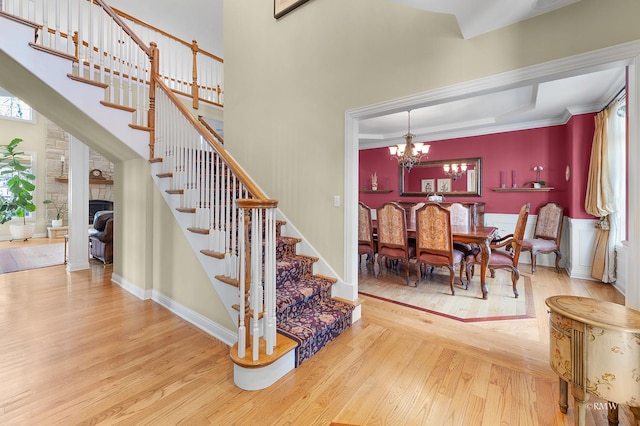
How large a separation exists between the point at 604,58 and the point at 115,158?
16.2ft

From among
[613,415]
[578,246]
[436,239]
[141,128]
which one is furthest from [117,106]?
[578,246]

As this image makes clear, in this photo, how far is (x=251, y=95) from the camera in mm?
3674

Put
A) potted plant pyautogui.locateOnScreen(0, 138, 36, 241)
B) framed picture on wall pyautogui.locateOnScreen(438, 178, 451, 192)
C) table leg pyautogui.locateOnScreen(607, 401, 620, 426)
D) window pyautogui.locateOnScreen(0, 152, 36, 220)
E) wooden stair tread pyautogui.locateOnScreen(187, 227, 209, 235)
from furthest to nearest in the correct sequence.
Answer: window pyautogui.locateOnScreen(0, 152, 36, 220), potted plant pyautogui.locateOnScreen(0, 138, 36, 241), framed picture on wall pyautogui.locateOnScreen(438, 178, 451, 192), wooden stair tread pyautogui.locateOnScreen(187, 227, 209, 235), table leg pyautogui.locateOnScreen(607, 401, 620, 426)

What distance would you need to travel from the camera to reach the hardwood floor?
1.56 m

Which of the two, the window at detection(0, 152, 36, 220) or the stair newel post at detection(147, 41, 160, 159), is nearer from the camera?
the stair newel post at detection(147, 41, 160, 159)

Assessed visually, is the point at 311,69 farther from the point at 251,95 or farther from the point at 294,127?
the point at 251,95

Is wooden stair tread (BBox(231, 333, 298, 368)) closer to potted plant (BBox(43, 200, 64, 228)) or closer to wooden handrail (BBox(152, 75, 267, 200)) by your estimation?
wooden handrail (BBox(152, 75, 267, 200))

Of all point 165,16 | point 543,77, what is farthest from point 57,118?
point 543,77

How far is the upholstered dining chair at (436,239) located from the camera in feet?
11.3

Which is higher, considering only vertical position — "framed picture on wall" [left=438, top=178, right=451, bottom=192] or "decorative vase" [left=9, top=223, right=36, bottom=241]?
"framed picture on wall" [left=438, top=178, right=451, bottom=192]

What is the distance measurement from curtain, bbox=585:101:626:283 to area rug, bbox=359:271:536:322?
39.1 inches

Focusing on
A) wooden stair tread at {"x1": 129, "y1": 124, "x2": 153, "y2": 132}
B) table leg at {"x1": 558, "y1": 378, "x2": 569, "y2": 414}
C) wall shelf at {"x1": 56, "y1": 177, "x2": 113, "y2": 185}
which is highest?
wooden stair tread at {"x1": 129, "y1": 124, "x2": 153, "y2": 132}

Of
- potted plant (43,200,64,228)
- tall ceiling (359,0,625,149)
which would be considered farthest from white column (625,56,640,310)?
potted plant (43,200,64,228)

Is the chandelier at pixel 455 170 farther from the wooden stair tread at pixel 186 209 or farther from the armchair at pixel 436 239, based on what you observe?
the wooden stair tread at pixel 186 209
